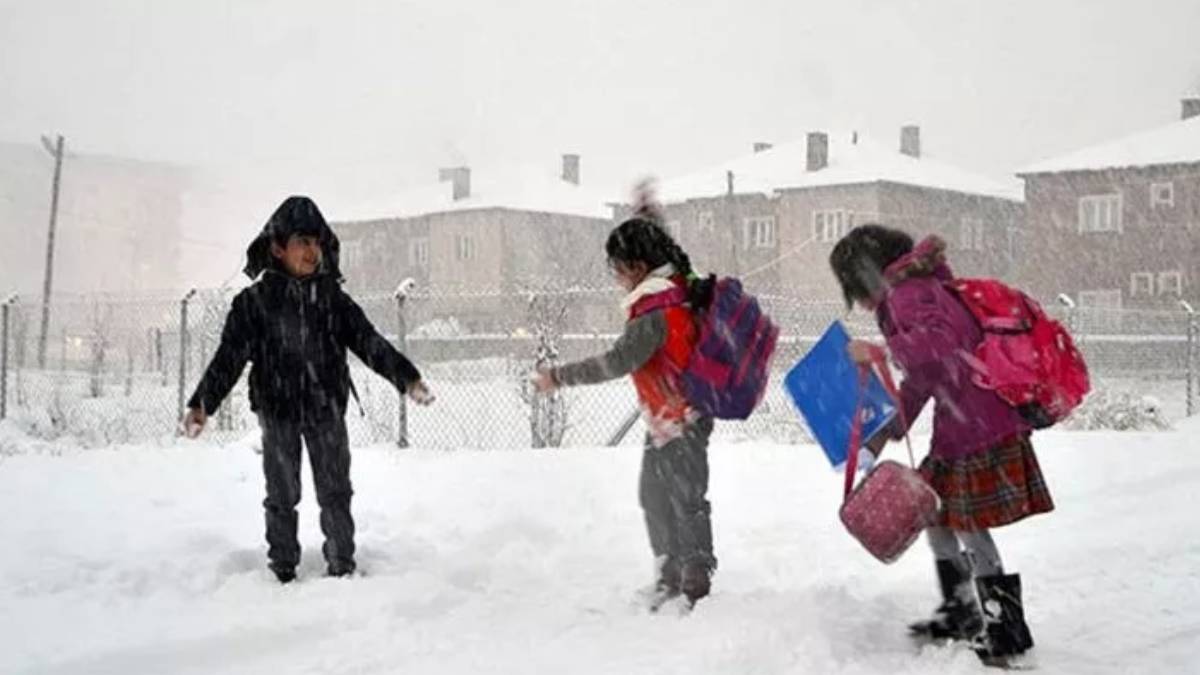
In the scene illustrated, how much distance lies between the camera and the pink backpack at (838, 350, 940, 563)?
4.45 metres

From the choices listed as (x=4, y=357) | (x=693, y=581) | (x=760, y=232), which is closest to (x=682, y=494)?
(x=693, y=581)

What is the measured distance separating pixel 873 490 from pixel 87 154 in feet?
309

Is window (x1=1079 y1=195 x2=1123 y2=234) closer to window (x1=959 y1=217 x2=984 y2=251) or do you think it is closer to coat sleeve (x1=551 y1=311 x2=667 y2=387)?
window (x1=959 y1=217 x2=984 y2=251)

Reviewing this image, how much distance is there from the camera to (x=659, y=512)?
17.6ft

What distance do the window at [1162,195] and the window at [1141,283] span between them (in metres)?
2.34

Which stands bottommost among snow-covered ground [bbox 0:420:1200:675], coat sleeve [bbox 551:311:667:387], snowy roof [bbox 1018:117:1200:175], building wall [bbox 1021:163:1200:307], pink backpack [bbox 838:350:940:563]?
snow-covered ground [bbox 0:420:1200:675]

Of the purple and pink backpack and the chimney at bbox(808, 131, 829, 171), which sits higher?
the chimney at bbox(808, 131, 829, 171)

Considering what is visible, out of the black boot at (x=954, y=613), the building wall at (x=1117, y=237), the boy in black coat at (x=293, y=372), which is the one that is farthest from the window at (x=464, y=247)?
the black boot at (x=954, y=613)

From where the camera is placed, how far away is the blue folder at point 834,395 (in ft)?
15.6

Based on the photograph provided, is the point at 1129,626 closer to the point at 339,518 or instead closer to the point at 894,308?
the point at 894,308

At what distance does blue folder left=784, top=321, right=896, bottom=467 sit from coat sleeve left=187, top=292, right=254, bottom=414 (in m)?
2.41

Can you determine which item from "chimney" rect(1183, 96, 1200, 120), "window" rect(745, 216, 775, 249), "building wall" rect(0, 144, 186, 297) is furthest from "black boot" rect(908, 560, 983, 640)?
"building wall" rect(0, 144, 186, 297)

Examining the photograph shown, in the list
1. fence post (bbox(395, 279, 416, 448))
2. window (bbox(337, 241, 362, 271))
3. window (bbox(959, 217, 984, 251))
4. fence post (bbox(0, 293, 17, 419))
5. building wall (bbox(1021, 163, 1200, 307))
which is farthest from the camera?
window (bbox(337, 241, 362, 271))

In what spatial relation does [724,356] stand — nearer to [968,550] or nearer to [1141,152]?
[968,550]
